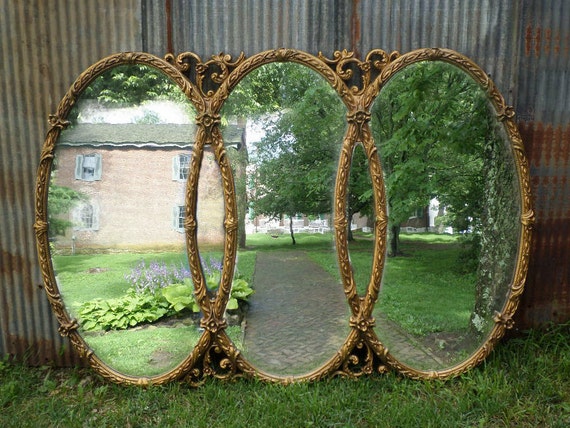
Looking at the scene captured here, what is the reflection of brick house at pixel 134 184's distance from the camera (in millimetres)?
3059

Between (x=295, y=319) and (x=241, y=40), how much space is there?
2.28m

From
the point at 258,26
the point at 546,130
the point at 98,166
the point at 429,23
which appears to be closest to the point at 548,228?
the point at 546,130

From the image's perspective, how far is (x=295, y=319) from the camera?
3.12 m

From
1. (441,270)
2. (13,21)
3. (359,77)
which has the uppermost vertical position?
(13,21)

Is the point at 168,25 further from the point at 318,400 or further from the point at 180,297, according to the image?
the point at 318,400

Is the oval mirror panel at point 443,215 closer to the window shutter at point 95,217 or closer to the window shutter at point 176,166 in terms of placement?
the window shutter at point 176,166

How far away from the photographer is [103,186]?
310 cm

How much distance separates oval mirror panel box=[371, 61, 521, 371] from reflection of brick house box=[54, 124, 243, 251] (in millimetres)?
1379

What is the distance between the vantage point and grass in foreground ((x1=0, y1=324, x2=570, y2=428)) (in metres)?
2.70

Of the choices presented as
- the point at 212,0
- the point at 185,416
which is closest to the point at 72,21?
the point at 212,0

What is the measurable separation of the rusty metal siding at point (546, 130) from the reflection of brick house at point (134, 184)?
245 centimetres

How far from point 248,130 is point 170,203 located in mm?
857

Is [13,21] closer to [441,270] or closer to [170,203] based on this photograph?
[170,203]

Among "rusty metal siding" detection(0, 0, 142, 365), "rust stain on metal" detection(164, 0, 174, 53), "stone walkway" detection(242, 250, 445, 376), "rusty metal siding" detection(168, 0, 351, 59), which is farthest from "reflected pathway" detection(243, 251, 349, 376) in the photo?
"rusty metal siding" detection(0, 0, 142, 365)
